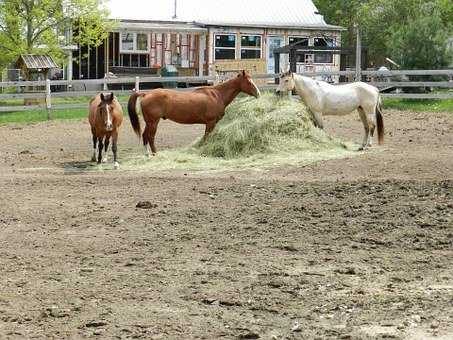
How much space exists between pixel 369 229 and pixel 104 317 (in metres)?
3.46

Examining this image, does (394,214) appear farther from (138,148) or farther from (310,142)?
(138,148)

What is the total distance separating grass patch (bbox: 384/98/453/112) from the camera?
2405cm

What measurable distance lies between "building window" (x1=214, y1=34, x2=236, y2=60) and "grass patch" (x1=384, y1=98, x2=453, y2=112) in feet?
49.4

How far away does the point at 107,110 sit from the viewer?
13.9 m

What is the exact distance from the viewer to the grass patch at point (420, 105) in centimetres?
2405

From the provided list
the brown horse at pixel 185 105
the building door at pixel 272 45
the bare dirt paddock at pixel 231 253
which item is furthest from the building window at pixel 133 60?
the bare dirt paddock at pixel 231 253

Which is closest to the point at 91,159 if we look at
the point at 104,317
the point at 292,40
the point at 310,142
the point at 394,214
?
→ the point at 310,142

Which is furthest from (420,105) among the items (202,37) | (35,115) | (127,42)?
(127,42)

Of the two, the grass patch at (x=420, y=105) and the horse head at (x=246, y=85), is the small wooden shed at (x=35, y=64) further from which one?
the horse head at (x=246, y=85)

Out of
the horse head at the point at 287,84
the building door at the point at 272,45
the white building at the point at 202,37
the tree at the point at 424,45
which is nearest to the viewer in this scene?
the horse head at the point at 287,84

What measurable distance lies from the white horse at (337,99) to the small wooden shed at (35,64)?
13.5m

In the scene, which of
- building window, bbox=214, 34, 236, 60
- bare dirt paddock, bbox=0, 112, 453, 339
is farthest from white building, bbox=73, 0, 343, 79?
bare dirt paddock, bbox=0, 112, 453, 339

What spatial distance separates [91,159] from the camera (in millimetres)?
15086

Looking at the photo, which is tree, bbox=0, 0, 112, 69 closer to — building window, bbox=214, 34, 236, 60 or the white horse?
building window, bbox=214, 34, 236, 60
